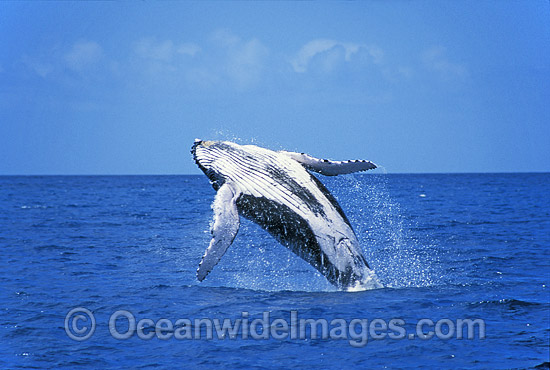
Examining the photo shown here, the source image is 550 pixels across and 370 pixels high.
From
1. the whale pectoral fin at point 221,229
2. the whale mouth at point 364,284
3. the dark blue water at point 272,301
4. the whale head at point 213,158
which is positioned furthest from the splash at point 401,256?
the whale pectoral fin at point 221,229

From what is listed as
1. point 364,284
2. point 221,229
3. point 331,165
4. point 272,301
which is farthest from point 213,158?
point 364,284

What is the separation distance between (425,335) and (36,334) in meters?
5.19

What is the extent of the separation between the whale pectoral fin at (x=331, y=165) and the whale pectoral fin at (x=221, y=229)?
1.17m

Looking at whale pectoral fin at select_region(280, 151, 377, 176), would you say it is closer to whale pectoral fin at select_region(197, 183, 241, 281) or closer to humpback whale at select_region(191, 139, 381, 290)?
humpback whale at select_region(191, 139, 381, 290)

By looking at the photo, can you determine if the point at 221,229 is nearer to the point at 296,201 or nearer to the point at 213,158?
the point at 296,201

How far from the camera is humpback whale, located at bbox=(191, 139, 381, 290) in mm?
9648

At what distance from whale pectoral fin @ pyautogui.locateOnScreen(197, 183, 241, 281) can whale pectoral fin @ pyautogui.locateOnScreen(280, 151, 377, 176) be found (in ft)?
3.83

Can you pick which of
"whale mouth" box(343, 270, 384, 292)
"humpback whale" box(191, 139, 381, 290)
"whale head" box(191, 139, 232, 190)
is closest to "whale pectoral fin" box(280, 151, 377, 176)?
"humpback whale" box(191, 139, 381, 290)

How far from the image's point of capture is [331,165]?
968 centimetres

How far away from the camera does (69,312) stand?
34.2 feet

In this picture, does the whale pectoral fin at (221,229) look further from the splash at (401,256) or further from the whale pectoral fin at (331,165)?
the splash at (401,256)

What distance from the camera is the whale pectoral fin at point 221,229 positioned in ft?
28.4

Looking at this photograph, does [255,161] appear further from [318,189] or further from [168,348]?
[168,348]

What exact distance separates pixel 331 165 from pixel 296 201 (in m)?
0.72
